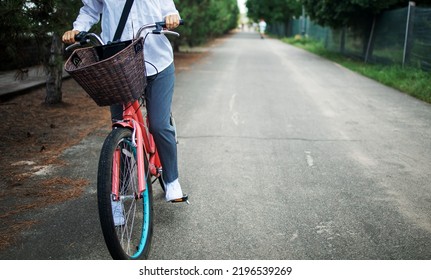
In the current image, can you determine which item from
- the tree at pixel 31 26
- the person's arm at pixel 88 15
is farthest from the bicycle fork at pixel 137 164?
the tree at pixel 31 26

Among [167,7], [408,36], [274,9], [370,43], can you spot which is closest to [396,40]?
[408,36]

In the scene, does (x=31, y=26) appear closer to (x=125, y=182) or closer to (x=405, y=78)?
(x=125, y=182)

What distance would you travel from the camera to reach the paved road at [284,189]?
2.83 m

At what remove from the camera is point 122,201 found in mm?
2531

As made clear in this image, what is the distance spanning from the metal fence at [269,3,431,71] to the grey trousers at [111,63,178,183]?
33.4ft

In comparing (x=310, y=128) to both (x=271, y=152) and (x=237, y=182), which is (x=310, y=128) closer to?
(x=271, y=152)

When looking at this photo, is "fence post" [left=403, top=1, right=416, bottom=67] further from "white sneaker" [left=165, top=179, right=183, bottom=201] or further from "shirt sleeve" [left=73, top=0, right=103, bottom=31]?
"shirt sleeve" [left=73, top=0, right=103, bottom=31]

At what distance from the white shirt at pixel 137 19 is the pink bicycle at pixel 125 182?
14 centimetres

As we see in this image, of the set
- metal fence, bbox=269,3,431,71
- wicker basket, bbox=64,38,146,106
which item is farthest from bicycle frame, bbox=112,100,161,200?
metal fence, bbox=269,3,431,71

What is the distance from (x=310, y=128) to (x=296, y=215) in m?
2.99

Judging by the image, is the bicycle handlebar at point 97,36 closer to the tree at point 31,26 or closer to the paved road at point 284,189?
the paved road at point 284,189
